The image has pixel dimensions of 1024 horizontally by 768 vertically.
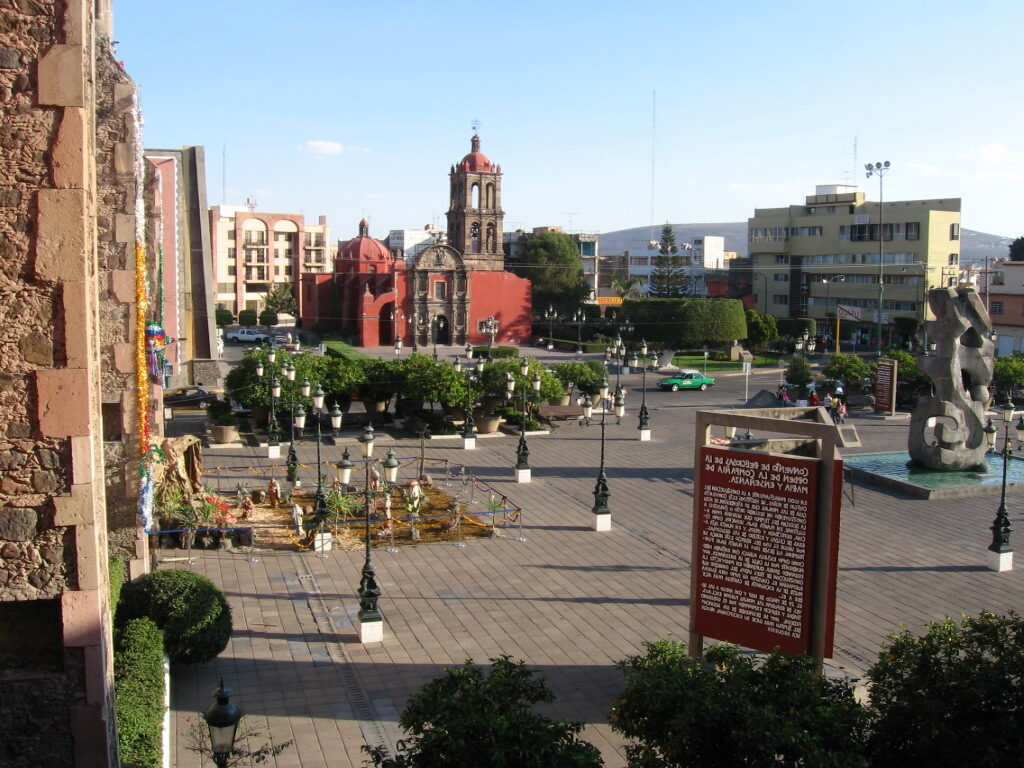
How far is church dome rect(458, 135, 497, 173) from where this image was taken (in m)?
73.6

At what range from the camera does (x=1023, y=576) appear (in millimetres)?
18734

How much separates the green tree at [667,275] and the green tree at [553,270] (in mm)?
5659

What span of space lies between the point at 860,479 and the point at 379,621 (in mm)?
15990

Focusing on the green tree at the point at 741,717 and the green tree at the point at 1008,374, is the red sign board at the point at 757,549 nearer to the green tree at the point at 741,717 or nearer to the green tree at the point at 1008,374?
the green tree at the point at 741,717

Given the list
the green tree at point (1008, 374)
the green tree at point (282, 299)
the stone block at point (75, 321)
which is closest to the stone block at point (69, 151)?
the stone block at point (75, 321)

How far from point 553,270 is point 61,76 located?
75.9m

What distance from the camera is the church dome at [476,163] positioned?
241ft

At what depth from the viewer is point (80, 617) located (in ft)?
22.8

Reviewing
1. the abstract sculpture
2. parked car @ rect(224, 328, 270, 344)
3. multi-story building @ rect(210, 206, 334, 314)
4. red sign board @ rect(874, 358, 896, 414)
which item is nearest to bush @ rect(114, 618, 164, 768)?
the abstract sculpture

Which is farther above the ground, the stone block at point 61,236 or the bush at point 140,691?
the stone block at point 61,236

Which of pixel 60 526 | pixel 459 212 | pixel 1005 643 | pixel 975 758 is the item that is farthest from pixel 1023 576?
pixel 459 212

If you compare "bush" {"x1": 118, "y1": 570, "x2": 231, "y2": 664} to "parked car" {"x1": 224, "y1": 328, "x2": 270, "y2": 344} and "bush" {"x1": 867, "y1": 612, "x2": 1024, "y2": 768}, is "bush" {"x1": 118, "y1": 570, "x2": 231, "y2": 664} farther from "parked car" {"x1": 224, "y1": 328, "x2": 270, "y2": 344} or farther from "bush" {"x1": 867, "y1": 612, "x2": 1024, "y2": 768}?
"parked car" {"x1": 224, "y1": 328, "x2": 270, "y2": 344}

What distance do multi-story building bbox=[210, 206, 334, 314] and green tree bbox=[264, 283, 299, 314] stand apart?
0.53 m

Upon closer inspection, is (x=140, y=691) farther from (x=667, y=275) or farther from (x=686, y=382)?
(x=667, y=275)
